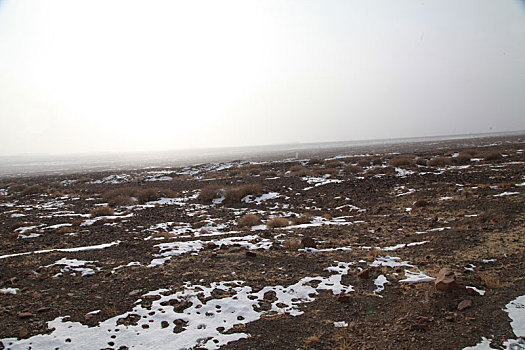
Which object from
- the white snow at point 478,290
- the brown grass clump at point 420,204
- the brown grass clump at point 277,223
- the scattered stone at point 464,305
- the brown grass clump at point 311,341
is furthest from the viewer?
the brown grass clump at point 420,204

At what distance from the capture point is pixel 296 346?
4031 mm

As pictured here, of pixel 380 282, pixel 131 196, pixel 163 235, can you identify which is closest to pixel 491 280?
pixel 380 282

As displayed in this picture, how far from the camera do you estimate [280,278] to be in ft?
20.4

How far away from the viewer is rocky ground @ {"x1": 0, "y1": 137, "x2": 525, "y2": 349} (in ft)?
14.0

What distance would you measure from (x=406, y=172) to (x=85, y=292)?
20.1m

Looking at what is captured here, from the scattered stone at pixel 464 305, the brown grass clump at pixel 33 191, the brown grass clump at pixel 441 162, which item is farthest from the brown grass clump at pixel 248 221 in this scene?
the brown grass clump at pixel 33 191

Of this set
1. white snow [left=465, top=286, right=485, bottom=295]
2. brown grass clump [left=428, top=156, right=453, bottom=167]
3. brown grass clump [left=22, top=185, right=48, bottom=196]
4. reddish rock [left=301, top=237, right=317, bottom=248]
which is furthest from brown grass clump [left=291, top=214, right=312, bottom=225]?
brown grass clump [left=22, top=185, right=48, bottom=196]

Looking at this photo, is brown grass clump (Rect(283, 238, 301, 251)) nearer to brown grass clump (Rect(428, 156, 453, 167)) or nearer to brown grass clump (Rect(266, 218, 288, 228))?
brown grass clump (Rect(266, 218, 288, 228))

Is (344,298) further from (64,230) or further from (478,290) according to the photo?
(64,230)

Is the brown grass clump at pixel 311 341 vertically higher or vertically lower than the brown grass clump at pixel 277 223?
higher

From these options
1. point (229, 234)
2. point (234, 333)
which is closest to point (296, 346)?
point (234, 333)

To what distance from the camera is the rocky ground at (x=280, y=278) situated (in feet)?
14.0

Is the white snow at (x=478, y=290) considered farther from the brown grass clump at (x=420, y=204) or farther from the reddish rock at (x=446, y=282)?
the brown grass clump at (x=420, y=204)

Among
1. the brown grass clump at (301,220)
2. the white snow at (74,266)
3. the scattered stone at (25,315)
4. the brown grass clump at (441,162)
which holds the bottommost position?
the brown grass clump at (301,220)
